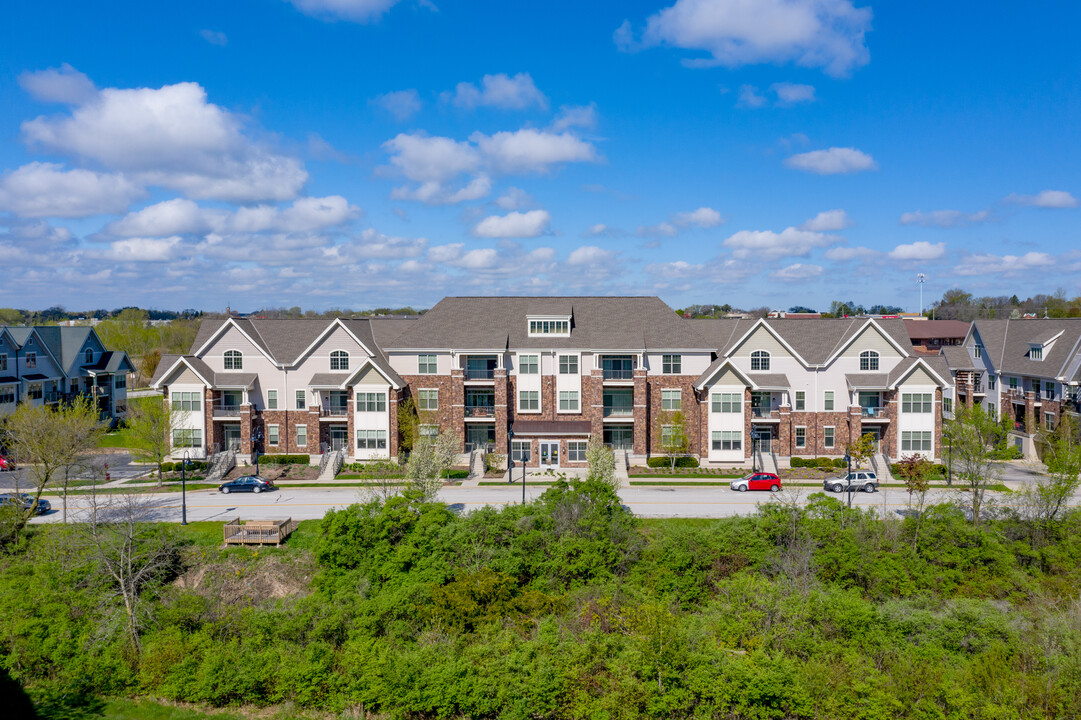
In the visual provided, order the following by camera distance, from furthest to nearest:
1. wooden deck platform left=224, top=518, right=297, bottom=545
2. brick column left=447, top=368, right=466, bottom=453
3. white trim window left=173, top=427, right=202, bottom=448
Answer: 1. brick column left=447, top=368, right=466, bottom=453
2. white trim window left=173, top=427, right=202, bottom=448
3. wooden deck platform left=224, top=518, right=297, bottom=545

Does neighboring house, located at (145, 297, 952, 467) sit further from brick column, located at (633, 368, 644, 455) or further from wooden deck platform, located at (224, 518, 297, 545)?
wooden deck platform, located at (224, 518, 297, 545)

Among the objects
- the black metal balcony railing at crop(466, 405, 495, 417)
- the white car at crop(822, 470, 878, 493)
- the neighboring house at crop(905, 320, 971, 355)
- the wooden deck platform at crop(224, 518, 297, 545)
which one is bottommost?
the wooden deck platform at crop(224, 518, 297, 545)

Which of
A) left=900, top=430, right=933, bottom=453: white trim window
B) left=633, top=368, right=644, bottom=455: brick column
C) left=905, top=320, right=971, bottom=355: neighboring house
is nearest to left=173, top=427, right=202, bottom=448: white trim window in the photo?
left=633, top=368, right=644, bottom=455: brick column

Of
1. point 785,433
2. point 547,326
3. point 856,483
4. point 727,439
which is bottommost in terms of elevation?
point 856,483

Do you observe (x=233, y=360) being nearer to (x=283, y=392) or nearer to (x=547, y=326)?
(x=283, y=392)

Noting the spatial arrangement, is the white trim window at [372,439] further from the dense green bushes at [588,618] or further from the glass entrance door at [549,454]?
the dense green bushes at [588,618]

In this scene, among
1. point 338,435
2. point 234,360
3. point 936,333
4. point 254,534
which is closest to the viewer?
point 254,534

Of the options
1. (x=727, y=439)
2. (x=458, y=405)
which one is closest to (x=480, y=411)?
(x=458, y=405)
